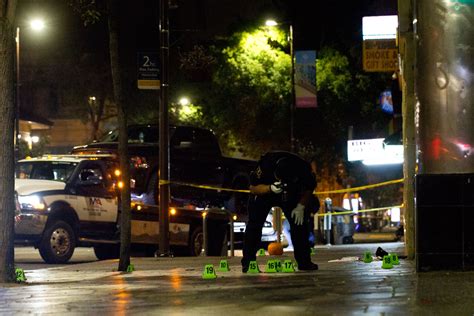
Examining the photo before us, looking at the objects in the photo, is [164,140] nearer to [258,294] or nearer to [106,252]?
[106,252]

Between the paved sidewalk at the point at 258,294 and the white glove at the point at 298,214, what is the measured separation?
625 mm

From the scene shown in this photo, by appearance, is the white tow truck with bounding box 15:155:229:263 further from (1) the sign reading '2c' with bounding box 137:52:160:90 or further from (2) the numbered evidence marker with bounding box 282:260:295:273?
(2) the numbered evidence marker with bounding box 282:260:295:273

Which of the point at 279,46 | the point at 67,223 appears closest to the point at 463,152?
the point at 67,223

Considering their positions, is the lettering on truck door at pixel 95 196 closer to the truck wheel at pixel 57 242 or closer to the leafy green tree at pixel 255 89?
the truck wheel at pixel 57 242

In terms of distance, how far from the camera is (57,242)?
1741 cm

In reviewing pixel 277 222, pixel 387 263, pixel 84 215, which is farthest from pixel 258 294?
pixel 277 222

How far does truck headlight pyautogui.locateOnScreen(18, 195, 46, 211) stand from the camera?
17.0 m

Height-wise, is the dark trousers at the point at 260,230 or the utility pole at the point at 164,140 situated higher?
the utility pole at the point at 164,140

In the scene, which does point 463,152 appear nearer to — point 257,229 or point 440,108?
point 440,108

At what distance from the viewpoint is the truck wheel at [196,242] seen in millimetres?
18922

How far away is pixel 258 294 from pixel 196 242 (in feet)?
36.8

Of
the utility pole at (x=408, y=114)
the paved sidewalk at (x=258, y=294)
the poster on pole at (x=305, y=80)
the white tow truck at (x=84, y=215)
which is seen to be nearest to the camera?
the paved sidewalk at (x=258, y=294)

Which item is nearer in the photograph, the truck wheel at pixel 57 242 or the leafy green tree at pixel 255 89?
the truck wheel at pixel 57 242

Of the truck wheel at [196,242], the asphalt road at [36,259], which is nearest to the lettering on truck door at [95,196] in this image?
the asphalt road at [36,259]
